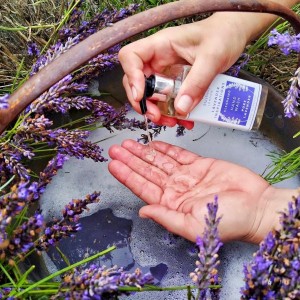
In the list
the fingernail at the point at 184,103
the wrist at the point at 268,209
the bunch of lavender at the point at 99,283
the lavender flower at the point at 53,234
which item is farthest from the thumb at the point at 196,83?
the bunch of lavender at the point at 99,283

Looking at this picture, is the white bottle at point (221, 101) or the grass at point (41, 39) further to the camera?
the grass at point (41, 39)

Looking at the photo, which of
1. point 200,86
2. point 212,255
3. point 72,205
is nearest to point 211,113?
point 200,86

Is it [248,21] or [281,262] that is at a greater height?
[248,21]

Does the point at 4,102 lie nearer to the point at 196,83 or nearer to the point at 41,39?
the point at 196,83

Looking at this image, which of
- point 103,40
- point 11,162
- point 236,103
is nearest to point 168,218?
point 236,103

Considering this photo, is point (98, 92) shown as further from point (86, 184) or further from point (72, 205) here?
point (72, 205)

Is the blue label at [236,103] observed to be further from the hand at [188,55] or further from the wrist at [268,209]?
the wrist at [268,209]
